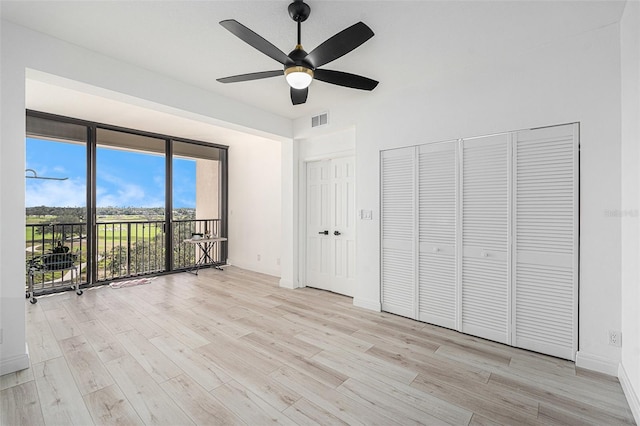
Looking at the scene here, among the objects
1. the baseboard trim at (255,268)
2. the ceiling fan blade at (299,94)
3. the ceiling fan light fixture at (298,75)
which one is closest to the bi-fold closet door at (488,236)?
the ceiling fan blade at (299,94)

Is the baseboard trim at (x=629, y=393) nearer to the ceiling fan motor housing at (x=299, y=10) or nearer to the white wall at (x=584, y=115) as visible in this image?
the white wall at (x=584, y=115)

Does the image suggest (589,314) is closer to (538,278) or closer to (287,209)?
(538,278)

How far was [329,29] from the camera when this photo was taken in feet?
7.63

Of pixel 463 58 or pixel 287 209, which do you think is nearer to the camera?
pixel 463 58

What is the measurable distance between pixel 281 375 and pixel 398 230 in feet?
6.83

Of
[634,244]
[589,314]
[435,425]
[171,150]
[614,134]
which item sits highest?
[171,150]

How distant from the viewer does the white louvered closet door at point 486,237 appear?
2.80 metres

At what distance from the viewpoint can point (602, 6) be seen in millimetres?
2072

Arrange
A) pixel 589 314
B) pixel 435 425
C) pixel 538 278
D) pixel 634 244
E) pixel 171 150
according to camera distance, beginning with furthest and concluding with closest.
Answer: pixel 171 150 → pixel 538 278 → pixel 589 314 → pixel 634 244 → pixel 435 425

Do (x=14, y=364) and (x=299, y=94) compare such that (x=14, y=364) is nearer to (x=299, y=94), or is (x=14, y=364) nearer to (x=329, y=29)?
(x=299, y=94)

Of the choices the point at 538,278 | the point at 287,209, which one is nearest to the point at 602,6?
the point at 538,278

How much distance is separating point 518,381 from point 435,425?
93 centimetres

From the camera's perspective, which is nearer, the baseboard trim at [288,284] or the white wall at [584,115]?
the white wall at [584,115]

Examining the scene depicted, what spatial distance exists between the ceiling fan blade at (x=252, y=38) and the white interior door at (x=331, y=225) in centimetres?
240
